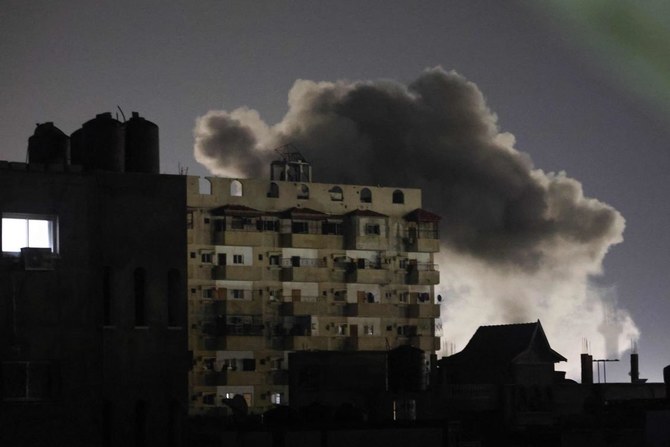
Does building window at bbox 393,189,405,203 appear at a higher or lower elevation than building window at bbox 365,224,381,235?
higher

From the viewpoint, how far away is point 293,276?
129 metres

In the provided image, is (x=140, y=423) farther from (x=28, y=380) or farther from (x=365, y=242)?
(x=365, y=242)

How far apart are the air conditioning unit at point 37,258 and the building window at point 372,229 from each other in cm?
8281

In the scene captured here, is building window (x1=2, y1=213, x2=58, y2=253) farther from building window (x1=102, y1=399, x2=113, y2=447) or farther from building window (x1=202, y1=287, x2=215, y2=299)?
building window (x1=202, y1=287, x2=215, y2=299)

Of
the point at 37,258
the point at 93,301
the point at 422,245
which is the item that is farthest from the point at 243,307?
the point at 37,258

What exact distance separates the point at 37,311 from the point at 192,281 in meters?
72.8

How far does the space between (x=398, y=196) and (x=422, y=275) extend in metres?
8.15

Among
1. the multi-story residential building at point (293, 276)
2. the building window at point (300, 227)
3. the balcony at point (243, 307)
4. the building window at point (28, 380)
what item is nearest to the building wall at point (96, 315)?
the building window at point (28, 380)

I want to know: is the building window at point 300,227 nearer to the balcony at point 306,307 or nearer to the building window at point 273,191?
the building window at point 273,191

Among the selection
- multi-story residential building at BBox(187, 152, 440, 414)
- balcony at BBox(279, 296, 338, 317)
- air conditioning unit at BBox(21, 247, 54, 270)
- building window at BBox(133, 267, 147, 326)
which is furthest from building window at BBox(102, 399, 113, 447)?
balcony at BBox(279, 296, 338, 317)

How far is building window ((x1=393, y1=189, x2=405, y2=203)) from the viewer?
13562 centimetres

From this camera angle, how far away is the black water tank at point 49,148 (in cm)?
5616

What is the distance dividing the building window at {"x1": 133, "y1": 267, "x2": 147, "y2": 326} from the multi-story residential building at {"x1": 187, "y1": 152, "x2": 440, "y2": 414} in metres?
66.8

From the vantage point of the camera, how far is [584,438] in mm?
75875
